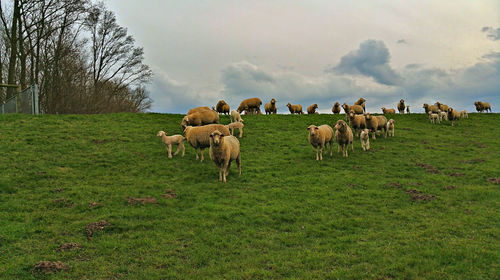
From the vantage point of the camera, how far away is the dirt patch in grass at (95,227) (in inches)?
384

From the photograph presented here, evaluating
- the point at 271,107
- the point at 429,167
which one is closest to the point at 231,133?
the point at 429,167

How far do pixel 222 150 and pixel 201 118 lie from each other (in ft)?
26.1

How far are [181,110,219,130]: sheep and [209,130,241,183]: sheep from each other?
21.9 ft

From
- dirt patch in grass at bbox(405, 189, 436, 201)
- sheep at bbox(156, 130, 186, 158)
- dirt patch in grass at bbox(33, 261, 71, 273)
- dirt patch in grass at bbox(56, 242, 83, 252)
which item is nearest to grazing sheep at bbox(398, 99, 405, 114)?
dirt patch in grass at bbox(405, 189, 436, 201)

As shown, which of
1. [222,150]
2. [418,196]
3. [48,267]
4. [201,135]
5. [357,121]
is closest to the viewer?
[48,267]

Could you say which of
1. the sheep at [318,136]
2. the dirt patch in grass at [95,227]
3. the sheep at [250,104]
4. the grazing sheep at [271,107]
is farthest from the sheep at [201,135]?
the grazing sheep at [271,107]

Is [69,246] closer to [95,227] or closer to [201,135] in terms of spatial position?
[95,227]

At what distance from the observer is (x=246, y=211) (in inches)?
453

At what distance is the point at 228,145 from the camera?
14570mm

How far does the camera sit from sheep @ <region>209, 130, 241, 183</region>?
544 inches

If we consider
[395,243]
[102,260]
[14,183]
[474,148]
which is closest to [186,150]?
[14,183]

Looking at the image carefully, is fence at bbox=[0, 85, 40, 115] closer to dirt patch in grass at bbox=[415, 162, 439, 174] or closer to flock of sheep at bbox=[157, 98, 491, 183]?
flock of sheep at bbox=[157, 98, 491, 183]

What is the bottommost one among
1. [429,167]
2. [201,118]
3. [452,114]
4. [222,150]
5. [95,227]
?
[95,227]

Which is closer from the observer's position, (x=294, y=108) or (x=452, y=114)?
(x=452, y=114)
